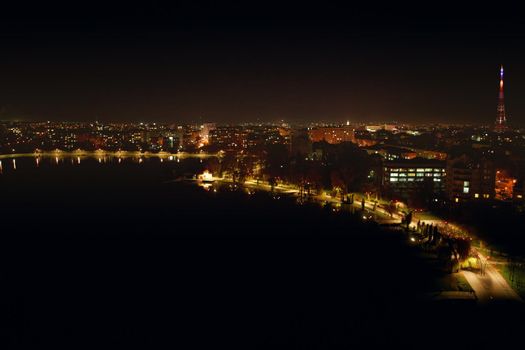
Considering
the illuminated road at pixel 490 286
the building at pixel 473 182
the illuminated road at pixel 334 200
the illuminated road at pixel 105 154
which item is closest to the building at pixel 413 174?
the building at pixel 473 182

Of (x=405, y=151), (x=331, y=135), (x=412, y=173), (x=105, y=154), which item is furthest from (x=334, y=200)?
(x=331, y=135)

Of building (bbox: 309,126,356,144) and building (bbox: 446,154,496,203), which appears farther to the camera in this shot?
building (bbox: 309,126,356,144)

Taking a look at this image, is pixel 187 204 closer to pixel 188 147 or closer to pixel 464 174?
pixel 464 174

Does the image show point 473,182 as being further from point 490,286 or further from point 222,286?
point 222,286

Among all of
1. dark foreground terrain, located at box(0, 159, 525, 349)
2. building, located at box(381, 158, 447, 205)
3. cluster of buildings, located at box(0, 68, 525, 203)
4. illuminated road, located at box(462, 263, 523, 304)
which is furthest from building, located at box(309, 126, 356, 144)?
illuminated road, located at box(462, 263, 523, 304)

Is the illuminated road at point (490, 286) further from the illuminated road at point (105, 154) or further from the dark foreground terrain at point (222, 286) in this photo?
the illuminated road at point (105, 154)

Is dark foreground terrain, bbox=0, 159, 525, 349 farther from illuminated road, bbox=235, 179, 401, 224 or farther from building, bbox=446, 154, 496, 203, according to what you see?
building, bbox=446, 154, 496, 203

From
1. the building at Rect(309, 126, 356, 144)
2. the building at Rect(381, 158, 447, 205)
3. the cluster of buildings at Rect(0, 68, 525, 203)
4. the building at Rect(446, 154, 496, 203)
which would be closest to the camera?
the building at Rect(446, 154, 496, 203)

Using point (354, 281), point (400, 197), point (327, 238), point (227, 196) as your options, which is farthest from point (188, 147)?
point (354, 281)
